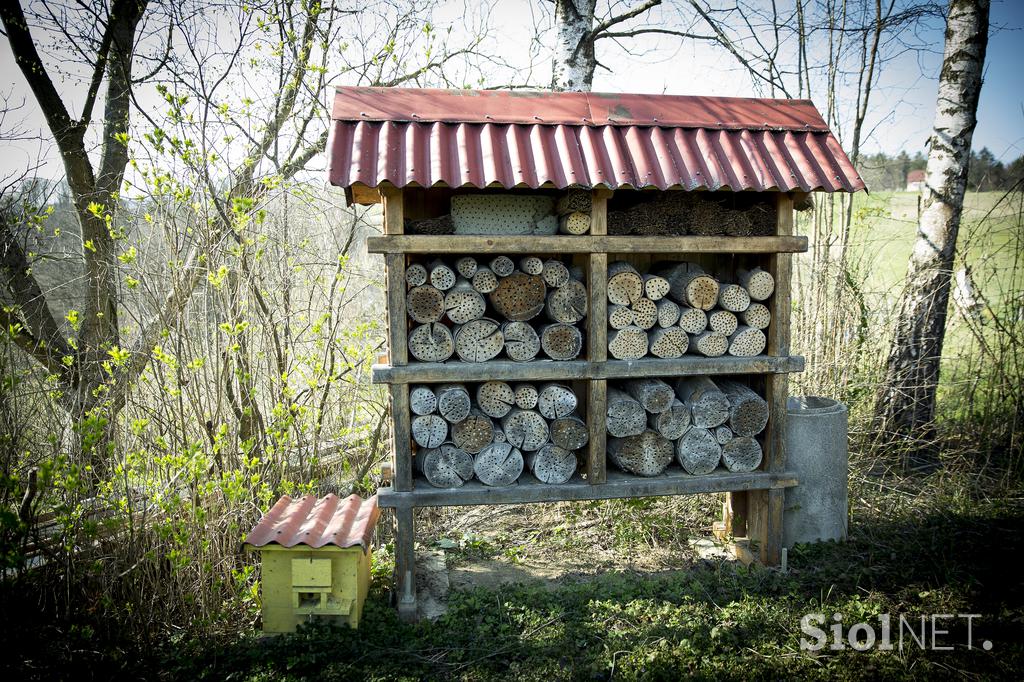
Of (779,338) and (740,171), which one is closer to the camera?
(740,171)

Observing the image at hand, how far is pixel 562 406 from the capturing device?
4297 mm

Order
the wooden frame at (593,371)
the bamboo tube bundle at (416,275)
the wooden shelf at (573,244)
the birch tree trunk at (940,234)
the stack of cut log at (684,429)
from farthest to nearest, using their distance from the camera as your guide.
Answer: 1. the birch tree trunk at (940,234)
2. the stack of cut log at (684,429)
3. the bamboo tube bundle at (416,275)
4. the wooden frame at (593,371)
5. the wooden shelf at (573,244)

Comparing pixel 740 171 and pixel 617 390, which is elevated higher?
pixel 740 171

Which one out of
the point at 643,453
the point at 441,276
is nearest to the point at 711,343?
the point at 643,453

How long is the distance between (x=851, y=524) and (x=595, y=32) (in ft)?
17.8

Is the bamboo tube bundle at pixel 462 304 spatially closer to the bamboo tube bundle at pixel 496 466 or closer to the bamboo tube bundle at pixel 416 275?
the bamboo tube bundle at pixel 416 275

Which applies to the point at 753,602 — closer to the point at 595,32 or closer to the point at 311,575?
the point at 311,575

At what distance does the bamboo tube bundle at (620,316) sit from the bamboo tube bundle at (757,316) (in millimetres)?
831

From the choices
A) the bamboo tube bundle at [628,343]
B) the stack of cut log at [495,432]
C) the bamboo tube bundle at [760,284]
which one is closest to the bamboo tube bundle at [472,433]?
the stack of cut log at [495,432]

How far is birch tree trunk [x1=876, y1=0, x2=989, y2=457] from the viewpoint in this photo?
6.18 m

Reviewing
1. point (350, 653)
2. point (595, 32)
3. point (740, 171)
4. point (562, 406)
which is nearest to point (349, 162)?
point (562, 406)

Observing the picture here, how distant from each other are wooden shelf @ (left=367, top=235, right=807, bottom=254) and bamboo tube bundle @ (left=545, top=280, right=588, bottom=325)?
0.28 meters

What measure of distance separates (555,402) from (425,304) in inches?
43.5

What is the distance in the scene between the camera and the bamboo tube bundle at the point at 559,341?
164 inches
